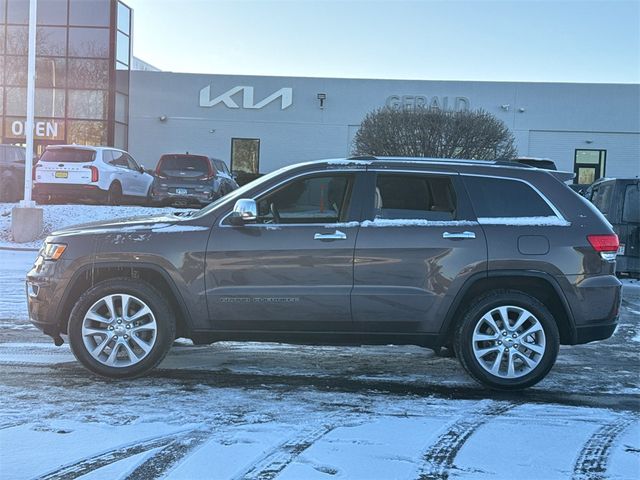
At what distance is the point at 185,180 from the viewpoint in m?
17.0

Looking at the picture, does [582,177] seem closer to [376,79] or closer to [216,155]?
[376,79]

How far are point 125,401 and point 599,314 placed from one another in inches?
143

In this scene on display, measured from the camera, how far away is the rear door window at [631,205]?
10383mm

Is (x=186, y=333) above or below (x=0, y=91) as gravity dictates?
below

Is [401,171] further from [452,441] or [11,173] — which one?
[11,173]

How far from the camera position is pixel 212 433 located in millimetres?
4000

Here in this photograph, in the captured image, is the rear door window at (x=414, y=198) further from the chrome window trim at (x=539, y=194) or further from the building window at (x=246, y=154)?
the building window at (x=246, y=154)

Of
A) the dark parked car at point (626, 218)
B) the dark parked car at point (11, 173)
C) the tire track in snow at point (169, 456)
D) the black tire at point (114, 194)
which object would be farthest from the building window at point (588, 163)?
the tire track in snow at point (169, 456)

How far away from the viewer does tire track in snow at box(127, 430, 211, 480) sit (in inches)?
135

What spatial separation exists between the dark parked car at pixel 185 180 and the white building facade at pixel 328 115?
9.71 meters

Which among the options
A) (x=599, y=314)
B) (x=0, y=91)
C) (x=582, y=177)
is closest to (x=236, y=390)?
(x=599, y=314)

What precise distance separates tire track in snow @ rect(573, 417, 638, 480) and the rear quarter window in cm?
165

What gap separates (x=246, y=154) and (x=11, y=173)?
1052 cm

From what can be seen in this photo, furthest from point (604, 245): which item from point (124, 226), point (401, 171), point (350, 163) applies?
point (124, 226)
